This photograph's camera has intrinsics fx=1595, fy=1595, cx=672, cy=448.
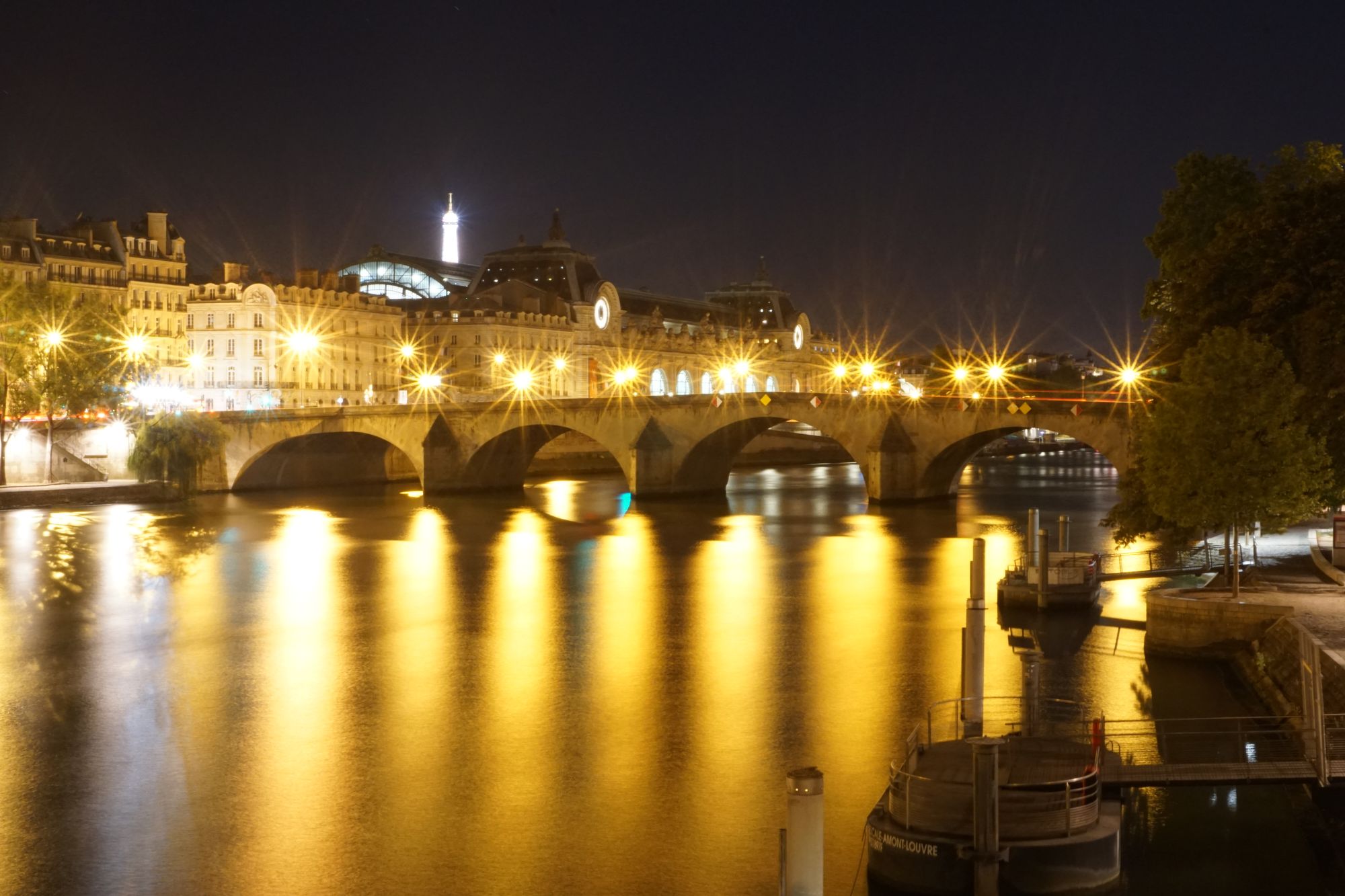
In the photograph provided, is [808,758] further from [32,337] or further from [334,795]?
[32,337]

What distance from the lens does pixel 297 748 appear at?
957 inches

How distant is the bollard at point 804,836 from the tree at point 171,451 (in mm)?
60774

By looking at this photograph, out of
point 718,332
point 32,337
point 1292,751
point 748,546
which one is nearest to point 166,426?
point 32,337

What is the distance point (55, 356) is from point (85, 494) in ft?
23.9

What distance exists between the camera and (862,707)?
26797 millimetres

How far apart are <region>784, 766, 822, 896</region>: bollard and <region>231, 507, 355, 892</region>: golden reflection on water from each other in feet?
21.5

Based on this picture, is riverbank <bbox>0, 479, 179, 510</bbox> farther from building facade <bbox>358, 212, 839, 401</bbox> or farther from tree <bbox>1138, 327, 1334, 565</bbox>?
tree <bbox>1138, 327, 1334, 565</bbox>

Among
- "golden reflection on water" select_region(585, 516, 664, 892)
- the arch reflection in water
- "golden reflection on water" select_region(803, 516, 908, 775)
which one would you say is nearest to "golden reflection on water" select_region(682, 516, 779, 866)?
"golden reflection on water" select_region(585, 516, 664, 892)

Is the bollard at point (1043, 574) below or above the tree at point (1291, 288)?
below

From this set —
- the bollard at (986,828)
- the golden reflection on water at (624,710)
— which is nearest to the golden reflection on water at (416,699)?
the golden reflection on water at (624,710)

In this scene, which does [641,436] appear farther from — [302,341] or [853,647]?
[853,647]

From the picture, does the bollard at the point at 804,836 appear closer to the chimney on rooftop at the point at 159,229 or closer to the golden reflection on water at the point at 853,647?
the golden reflection on water at the point at 853,647

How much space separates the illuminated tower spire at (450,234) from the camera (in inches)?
7259

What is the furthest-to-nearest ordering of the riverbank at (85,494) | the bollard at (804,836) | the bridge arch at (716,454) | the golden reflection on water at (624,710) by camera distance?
the bridge arch at (716,454) → the riverbank at (85,494) → the golden reflection on water at (624,710) → the bollard at (804,836)
